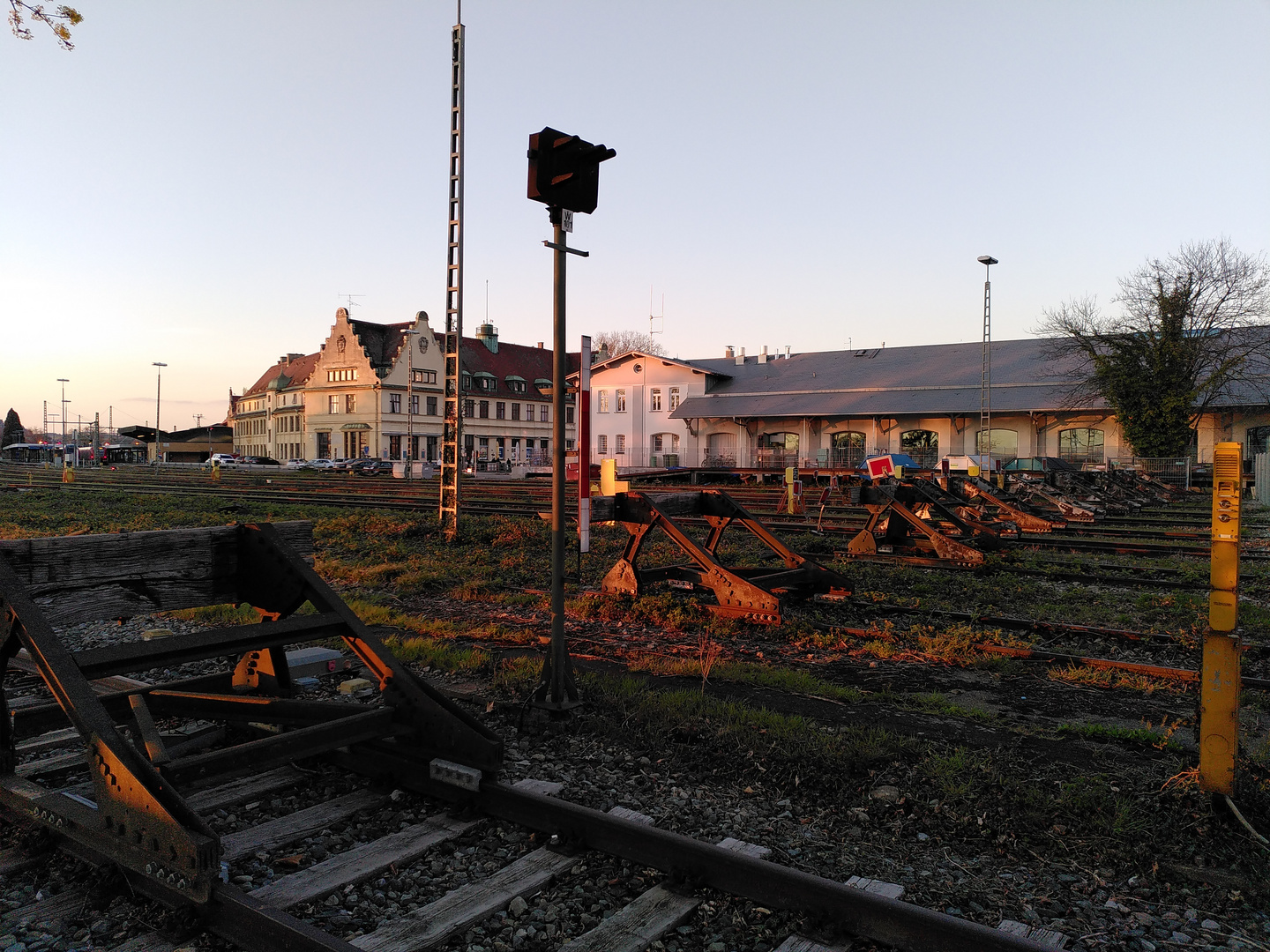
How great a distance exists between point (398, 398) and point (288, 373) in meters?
22.5

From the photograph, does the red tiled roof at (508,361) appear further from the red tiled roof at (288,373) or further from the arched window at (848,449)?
the arched window at (848,449)

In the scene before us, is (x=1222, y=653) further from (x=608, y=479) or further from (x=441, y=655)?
(x=441, y=655)

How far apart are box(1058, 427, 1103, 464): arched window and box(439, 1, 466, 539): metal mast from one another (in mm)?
36895

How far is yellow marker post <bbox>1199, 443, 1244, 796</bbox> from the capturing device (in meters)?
3.95

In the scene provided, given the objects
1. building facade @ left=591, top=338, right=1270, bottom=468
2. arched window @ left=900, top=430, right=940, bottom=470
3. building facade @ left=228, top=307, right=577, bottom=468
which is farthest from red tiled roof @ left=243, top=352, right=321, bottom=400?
arched window @ left=900, top=430, right=940, bottom=470

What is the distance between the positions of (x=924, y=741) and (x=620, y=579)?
4851 millimetres

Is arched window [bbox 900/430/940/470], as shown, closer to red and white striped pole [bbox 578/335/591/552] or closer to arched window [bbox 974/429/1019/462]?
arched window [bbox 974/429/1019/462]

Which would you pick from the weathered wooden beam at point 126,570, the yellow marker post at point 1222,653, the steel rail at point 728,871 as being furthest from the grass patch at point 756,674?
the weathered wooden beam at point 126,570

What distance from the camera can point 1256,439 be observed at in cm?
4194

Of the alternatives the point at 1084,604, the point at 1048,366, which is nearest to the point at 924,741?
the point at 1084,604

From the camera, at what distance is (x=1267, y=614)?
9.38 m

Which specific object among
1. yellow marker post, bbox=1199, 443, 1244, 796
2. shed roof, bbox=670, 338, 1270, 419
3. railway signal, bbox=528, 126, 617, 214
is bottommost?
yellow marker post, bbox=1199, 443, 1244, 796

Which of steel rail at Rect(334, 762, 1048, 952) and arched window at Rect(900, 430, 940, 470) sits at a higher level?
arched window at Rect(900, 430, 940, 470)

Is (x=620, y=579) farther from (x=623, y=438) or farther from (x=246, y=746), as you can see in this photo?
(x=623, y=438)
